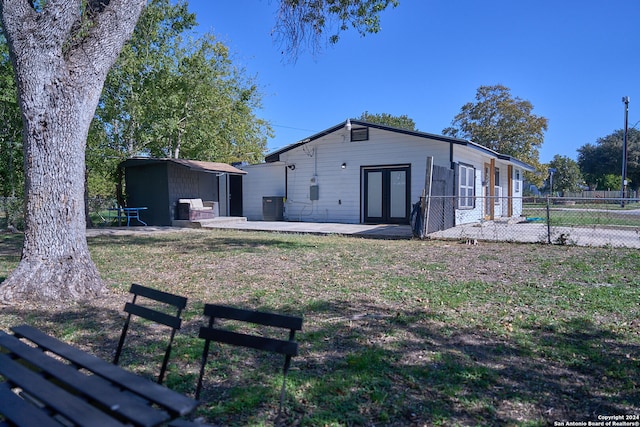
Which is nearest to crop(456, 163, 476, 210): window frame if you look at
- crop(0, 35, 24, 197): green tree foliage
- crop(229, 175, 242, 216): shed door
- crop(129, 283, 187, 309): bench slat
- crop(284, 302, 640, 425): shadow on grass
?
crop(229, 175, 242, 216): shed door

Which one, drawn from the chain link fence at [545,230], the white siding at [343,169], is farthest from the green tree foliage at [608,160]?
the white siding at [343,169]

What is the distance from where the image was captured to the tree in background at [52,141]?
491 centimetres

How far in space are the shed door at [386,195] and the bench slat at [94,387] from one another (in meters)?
12.9

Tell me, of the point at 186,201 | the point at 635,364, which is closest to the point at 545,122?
the point at 186,201

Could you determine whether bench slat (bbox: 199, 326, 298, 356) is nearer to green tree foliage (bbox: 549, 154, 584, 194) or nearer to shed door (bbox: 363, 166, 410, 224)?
shed door (bbox: 363, 166, 410, 224)

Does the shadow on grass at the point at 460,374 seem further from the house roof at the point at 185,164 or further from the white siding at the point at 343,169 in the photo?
the house roof at the point at 185,164

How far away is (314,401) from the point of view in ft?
8.88

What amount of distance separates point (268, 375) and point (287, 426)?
680 mm

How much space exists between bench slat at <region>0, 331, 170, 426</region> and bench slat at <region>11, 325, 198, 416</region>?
35 millimetres

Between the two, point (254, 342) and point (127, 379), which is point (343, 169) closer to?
point (254, 342)

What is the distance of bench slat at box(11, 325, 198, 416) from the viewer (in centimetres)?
165

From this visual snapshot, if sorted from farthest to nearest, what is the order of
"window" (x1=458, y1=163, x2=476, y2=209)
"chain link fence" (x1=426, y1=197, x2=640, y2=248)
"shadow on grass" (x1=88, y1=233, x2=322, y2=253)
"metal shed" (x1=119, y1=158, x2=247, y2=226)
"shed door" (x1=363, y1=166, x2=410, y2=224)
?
"metal shed" (x1=119, y1=158, x2=247, y2=226) → "shed door" (x1=363, y1=166, x2=410, y2=224) → "window" (x1=458, y1=163, x2=476, y2=209) → "shadow on grass" (x1=88, y1=233, x2=322, y2=253) → "chain link fence" (x1=426, y1=197, x2=640, y2=248)

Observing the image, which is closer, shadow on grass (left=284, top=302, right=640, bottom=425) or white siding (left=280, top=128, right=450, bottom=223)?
shadow on grass (left=284, top=302, right=640, bottom=425)

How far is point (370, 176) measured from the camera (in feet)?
49.2
